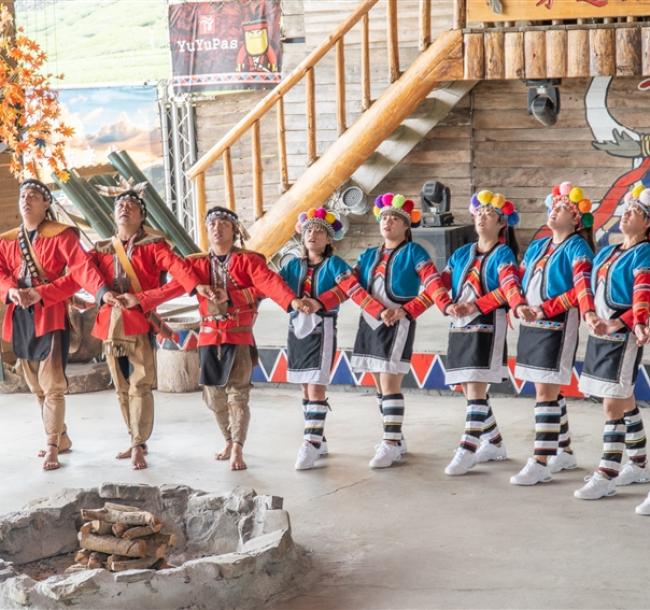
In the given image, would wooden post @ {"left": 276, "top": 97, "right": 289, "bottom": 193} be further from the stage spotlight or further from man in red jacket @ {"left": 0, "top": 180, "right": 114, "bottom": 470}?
man in red jacket @ {"left": 0, "top": 180, "right": 114, "bottom": 470}

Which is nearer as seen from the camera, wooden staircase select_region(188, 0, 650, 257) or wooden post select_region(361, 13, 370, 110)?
wooden staircase select_region(188, 0, 650, 257)

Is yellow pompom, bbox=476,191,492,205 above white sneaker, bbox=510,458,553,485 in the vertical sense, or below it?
above

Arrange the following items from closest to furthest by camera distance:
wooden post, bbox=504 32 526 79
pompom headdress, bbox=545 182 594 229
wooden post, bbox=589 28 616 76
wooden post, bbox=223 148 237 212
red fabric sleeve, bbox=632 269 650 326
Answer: red fabric sleeve, bbox=632 269 650 326
pompom headdress, bbox=545 182 594 229
wooden post, bbox=589 28 616 76
wooden post, bbox=504 32 526 79
wooden post, bbox=223 148 237 212

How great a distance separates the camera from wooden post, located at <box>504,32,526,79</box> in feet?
30.7

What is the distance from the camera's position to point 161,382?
9031mm

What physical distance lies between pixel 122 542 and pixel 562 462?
2.65m

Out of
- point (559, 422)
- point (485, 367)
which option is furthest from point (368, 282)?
point (559, 422)

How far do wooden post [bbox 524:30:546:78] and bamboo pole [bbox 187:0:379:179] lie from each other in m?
1.55

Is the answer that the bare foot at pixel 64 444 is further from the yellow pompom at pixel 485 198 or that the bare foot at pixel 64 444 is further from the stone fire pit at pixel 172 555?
the yellow pompom at pixel 485 198

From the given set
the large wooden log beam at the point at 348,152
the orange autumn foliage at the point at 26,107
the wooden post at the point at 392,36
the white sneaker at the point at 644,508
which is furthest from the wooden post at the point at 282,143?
the white sneaker at the point at 644,508

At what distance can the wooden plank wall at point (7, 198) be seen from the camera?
9102 millimetres

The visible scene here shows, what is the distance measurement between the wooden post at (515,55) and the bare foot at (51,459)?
14.9ft

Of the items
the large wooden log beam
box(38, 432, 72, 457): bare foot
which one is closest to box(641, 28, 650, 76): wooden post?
the large wooden log beam

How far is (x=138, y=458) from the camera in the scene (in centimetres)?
711
